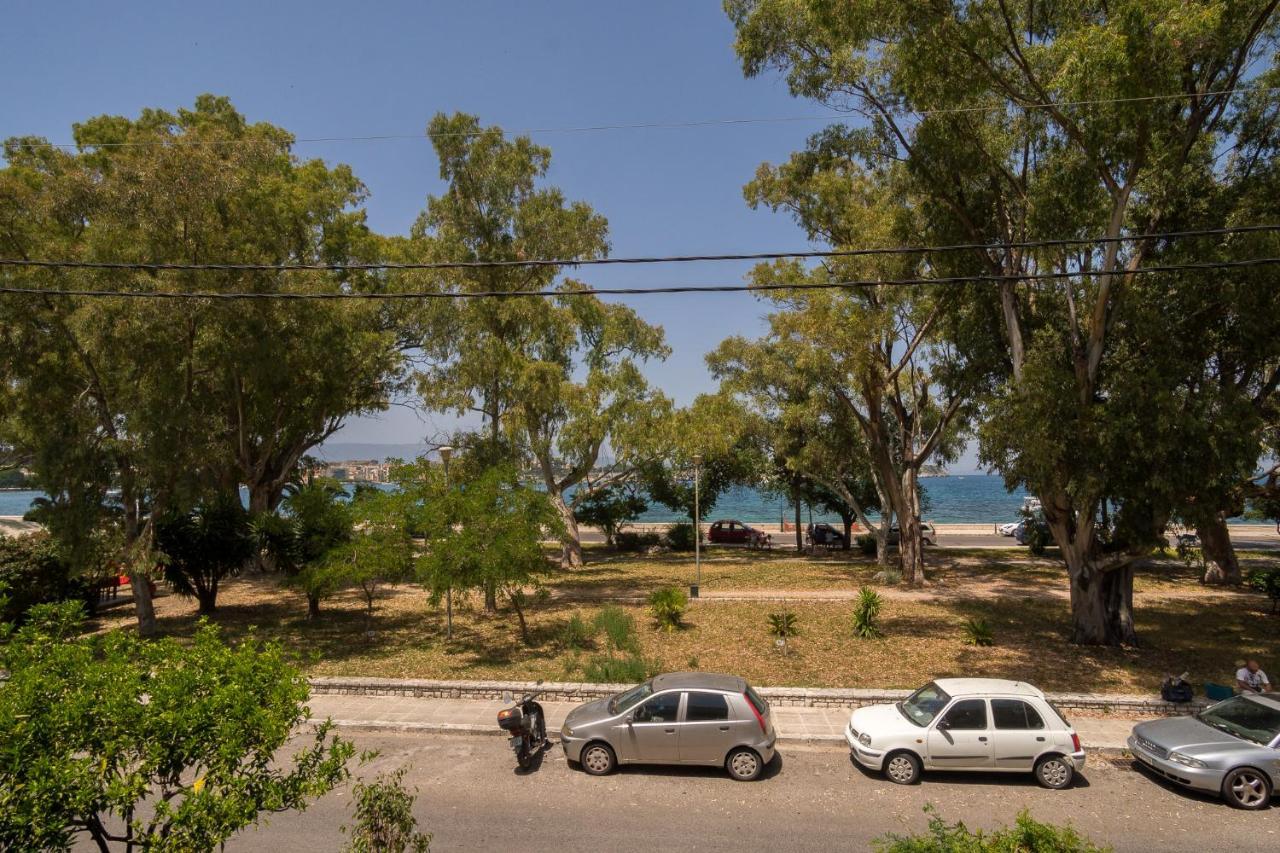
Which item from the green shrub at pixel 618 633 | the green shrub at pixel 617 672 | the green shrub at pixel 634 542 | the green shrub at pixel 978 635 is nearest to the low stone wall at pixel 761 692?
the green shrub at pixel 617 672

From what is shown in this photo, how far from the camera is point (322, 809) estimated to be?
9008 mm

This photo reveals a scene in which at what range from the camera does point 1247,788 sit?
895 centimetres

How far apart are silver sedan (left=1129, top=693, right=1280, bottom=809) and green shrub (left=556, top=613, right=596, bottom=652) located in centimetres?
1100

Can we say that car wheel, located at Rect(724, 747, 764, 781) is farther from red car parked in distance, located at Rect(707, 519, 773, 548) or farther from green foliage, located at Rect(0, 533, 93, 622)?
red car parked in distance, located at Rect(707, 519, 773, 548)

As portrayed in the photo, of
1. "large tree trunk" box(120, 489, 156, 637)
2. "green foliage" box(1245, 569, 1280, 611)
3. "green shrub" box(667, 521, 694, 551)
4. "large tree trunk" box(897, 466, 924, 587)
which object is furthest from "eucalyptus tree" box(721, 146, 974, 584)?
"large tree trunk" box(120, 489, 156, 637)

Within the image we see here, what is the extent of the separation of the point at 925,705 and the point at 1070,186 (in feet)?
37.7

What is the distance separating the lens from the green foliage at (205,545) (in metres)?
20.0

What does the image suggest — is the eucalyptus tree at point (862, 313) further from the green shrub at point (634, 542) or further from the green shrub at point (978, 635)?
the green shrub at point (634, 542)

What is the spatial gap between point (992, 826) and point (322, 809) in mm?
8503

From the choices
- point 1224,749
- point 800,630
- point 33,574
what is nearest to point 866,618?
point 800,630

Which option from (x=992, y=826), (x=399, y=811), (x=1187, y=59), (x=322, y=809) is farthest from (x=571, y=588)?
(x=1187, y=59)

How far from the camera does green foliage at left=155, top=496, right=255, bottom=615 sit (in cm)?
2003

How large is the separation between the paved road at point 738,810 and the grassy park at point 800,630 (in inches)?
110

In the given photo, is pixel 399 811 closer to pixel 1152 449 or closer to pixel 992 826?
pixel 992 826
